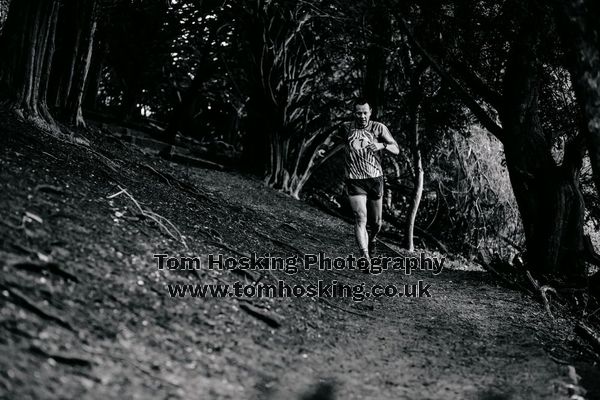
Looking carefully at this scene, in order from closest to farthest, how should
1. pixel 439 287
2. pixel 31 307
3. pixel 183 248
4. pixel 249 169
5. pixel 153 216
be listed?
pixel 31 307 < pixel 183 248 < pixel 153 216 < pixel 439 287 < pixel 249 169

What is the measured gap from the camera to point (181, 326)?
393 centimetres

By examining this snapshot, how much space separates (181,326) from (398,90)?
1211cm

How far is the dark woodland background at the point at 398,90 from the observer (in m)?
8.05

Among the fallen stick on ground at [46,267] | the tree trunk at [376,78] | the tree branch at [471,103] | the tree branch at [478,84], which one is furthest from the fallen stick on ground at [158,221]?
the tree trunk at [376,78]

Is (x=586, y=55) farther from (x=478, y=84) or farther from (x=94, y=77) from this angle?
(x=94, y=77)

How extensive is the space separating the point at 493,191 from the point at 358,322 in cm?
1149

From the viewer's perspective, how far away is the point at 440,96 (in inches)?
496

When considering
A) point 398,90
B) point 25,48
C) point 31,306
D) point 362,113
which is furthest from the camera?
point 398,90

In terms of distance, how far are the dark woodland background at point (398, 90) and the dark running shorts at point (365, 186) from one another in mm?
2349

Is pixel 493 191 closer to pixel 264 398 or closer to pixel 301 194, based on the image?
pixel 301 194

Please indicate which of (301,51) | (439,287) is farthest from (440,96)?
(439,287)

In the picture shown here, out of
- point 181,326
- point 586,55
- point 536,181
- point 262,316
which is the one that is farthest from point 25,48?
point 536,181

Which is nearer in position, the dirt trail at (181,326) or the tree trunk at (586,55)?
the dirt trail at (181,326)

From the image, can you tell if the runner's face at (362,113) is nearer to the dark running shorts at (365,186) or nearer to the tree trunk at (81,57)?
the dark running shorts at (365,186)
